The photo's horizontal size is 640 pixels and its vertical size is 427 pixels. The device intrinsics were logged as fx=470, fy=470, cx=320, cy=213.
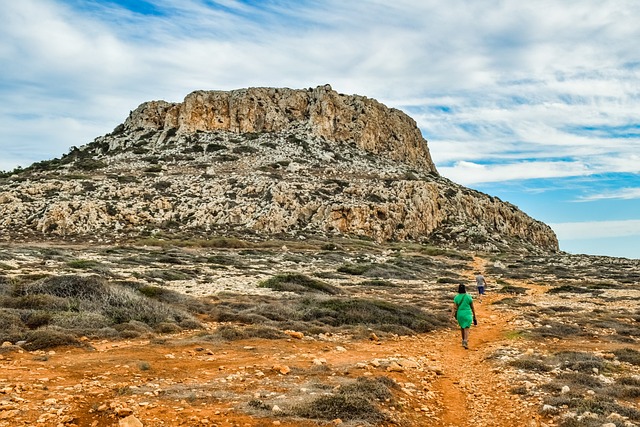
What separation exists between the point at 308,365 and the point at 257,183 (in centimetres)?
5727

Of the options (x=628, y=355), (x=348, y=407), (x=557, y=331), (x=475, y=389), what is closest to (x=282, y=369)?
(x=348, y=407)

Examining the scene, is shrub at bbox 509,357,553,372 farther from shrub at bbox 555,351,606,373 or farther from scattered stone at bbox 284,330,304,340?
scattered stone at bbox 284,330,304,340

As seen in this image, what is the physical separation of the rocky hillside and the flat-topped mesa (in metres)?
0.22

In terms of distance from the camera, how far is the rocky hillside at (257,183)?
55625 millimetres

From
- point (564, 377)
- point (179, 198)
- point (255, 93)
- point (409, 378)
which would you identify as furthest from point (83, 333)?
point (255, 93)

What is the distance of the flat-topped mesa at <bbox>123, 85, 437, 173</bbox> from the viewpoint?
89.7 meters

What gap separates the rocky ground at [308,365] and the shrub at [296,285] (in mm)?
409

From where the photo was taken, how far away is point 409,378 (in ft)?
31.3

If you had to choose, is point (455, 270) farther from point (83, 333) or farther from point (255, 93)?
point (255, 93)

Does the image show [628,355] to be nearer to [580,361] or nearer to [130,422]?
[580,361]

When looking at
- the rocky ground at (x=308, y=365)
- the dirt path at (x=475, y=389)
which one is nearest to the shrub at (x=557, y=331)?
the rocky ground at (x=308, y=365)

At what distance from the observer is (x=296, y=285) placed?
2275 cm

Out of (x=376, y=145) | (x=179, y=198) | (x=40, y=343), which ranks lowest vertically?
(x=40, y=343)

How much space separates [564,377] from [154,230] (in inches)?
1948
